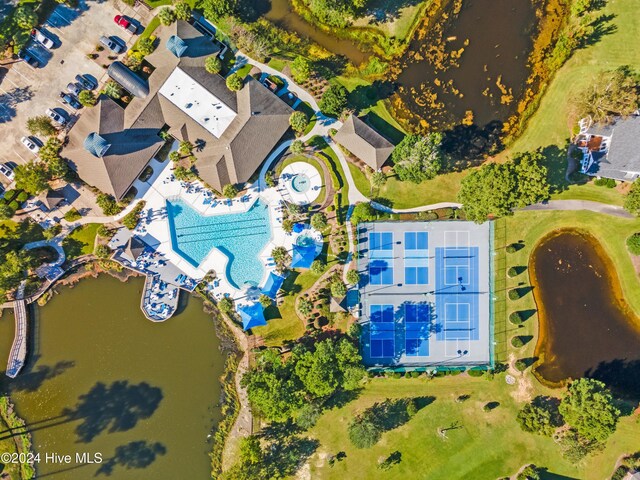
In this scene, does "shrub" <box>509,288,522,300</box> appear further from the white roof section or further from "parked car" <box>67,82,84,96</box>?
"parked car" <box>67,82,84,96</box>

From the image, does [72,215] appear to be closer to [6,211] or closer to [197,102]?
[6,211]

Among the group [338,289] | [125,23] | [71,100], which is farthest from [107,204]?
[338,289]

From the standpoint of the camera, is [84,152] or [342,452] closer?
[84,152]

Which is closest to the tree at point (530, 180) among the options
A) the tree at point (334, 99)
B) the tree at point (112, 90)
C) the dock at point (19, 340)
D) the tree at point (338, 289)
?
the tree at point (334, 99)

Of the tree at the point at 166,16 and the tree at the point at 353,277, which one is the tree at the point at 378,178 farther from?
the tree at the point at 166,16

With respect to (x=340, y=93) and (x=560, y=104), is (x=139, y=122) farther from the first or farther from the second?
(x=560, y=104)

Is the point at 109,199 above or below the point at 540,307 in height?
above

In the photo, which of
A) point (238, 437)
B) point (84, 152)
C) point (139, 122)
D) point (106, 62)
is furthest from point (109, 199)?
point (238, 437)
